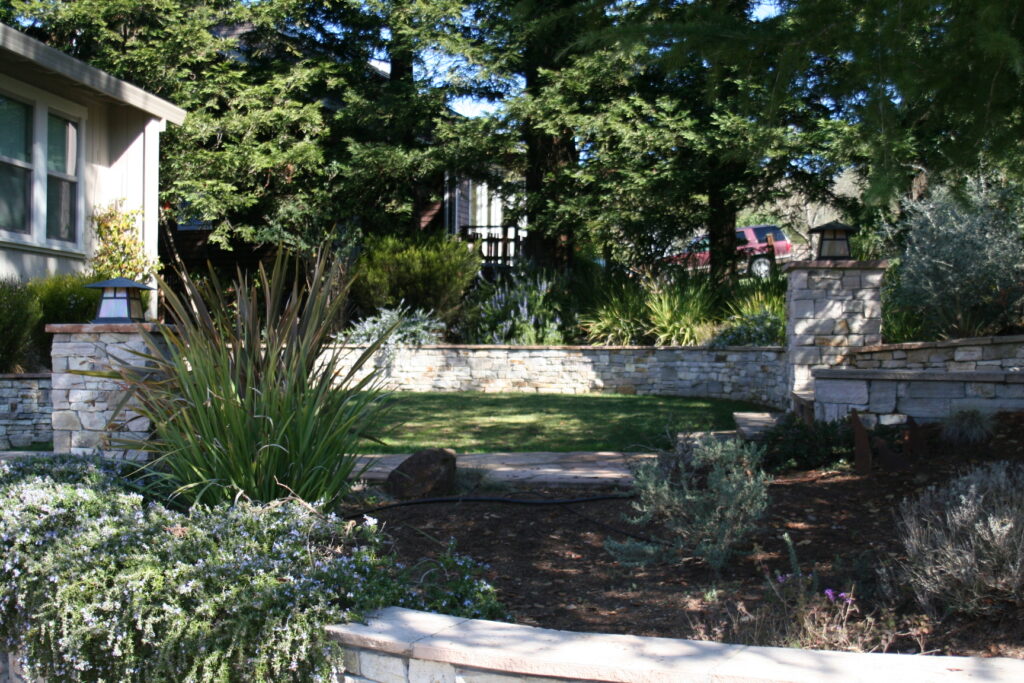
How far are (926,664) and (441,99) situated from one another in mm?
12739

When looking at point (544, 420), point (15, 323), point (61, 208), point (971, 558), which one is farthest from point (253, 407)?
point (61, 208)

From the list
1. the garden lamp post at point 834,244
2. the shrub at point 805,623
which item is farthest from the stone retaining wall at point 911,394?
the shrub at point 805,623

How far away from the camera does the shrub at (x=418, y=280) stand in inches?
505

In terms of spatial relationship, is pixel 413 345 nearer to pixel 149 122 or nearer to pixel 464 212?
pixel 149 122

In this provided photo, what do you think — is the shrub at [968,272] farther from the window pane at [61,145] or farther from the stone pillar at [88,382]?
the window pane at [61,145]

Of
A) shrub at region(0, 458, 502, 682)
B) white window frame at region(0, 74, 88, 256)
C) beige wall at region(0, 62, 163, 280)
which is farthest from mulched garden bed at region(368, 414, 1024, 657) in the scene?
beige wall at region(0, 62, 163, 280)

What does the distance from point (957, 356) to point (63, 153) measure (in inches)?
380

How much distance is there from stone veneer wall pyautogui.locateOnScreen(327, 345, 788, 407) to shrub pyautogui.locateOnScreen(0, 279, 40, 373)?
369 cm

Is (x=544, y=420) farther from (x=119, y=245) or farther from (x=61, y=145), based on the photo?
(x=61, y=145)

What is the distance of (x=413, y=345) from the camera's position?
11867mm

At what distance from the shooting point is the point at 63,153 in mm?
10500

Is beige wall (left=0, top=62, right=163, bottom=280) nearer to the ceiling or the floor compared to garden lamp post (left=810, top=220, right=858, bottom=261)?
nearer to the ceiling

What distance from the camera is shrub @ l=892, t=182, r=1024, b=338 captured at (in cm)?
876

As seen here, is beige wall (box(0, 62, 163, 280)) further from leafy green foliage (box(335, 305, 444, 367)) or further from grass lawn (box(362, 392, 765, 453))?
grass lawn (box(362, 392, 765, 453))
